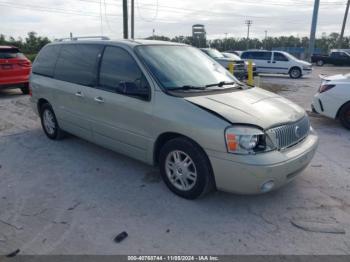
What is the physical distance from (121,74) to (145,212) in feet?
5.94

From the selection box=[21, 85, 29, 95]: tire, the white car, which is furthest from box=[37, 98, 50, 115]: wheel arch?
the white car

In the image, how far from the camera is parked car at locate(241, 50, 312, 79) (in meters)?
19.5

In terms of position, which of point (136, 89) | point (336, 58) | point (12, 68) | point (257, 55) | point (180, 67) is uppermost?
point (180, 67)

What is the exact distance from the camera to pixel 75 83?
475 cm

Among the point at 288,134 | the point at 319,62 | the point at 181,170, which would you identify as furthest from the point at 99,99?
the point at 319,62

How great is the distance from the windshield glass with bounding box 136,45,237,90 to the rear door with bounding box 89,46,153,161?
0.65ft

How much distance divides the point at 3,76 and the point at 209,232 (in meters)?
9.16

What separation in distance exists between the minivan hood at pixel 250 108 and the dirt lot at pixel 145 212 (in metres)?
0.96

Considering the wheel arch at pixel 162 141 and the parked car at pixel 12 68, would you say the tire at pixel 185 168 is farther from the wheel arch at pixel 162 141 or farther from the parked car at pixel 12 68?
the parked car at pixel 12 68

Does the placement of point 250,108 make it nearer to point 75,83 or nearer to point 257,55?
point 75,83

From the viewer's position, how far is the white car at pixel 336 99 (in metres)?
6.52

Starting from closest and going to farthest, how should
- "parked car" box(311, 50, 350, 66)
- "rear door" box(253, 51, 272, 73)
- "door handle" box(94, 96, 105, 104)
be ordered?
1. "door handle" box(94, 96, 105, 104)
2. "rear door" box(253, 51, 272, 73)
3. "parked car" box(311, 50, 350, 66)

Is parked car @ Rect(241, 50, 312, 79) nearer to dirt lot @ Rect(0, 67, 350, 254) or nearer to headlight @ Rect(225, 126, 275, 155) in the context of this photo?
dirt lot @ Rect(0, 67, 350, 254)

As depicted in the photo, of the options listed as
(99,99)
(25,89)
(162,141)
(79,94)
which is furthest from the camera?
(25,89)
